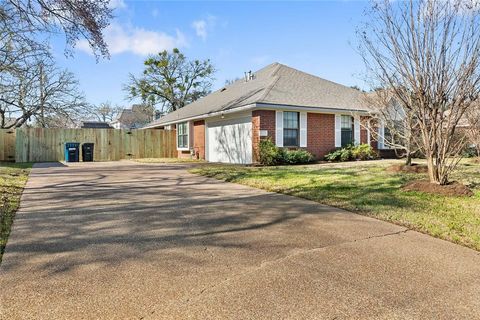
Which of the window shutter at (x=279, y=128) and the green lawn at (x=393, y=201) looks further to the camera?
the window shutter at (x=279, y=128)

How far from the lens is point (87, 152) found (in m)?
18.3

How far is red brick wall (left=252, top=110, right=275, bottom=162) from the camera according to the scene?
13.1 metres

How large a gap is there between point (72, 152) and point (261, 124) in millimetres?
11269

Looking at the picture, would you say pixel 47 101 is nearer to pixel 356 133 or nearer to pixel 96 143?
pixel 96 143

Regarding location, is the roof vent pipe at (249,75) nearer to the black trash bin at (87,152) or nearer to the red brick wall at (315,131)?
the red brick wall at (315,131)

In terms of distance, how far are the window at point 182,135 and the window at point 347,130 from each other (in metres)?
9.32

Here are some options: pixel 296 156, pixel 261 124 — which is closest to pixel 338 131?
pixel 296 156

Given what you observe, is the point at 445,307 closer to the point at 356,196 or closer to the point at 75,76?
the point at 356,196

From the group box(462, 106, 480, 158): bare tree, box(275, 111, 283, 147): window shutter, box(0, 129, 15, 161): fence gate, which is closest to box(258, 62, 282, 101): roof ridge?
box(275, 111, 283, 147): window shutter

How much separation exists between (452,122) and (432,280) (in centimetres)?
465

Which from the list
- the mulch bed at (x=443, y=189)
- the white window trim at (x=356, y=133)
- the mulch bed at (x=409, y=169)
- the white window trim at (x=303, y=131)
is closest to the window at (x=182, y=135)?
the white window trim at (x=303, y=131)

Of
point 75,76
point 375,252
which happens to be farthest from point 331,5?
point 75,76

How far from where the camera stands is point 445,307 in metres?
2.25

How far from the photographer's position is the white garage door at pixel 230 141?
14.1 metres
